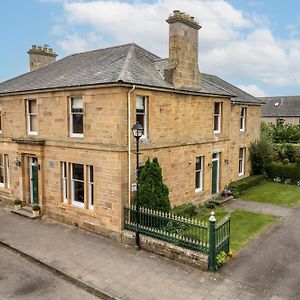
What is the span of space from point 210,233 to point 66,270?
16.5 ft

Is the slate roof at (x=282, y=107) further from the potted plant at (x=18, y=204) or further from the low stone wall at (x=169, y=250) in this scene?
the low stone wall at (x=169, y=250)


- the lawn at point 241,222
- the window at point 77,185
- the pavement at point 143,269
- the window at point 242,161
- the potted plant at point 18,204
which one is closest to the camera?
the pavement at point 143,269

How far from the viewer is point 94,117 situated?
1373cm

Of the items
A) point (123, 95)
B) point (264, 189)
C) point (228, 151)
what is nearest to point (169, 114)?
point (123, 95)

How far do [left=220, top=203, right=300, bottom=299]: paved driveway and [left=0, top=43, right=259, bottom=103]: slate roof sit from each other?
781 centimetres

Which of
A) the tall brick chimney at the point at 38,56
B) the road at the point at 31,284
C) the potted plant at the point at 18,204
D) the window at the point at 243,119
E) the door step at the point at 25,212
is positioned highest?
the tall brick chimney at the point at 38,56

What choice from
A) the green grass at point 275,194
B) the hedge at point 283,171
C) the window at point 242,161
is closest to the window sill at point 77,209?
the green grass at point 275,194

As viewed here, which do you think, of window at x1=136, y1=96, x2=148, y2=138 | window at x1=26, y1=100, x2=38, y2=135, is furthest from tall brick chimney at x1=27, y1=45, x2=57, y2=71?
window at x1=136, y1=96, x2=148, y2=138

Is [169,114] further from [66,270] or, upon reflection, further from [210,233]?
[66,270]

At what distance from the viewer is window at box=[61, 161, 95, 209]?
1444 centimetres

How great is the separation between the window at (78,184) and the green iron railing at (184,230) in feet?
7.33

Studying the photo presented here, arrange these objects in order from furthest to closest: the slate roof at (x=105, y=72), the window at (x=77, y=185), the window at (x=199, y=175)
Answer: the window at (x=199, y=175) < the window at (x=77, y=185) < the slate roof at (x=105, y=72)

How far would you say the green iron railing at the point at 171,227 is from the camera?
11.3 meters

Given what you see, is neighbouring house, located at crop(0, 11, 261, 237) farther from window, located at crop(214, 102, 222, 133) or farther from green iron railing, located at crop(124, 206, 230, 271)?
green iron railing, located at crop(124, 206, 230, 271)
